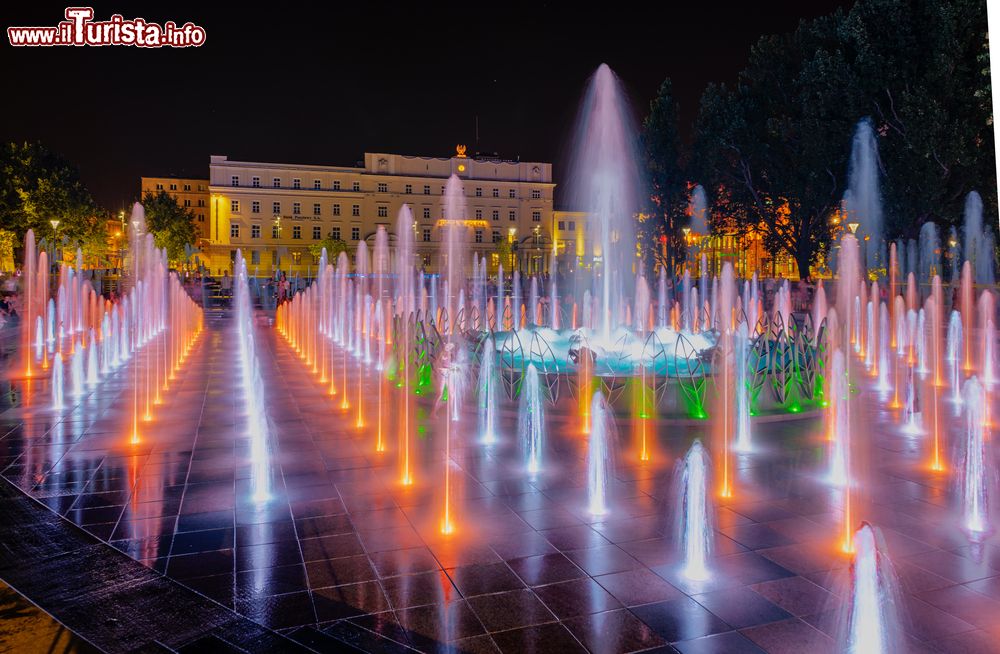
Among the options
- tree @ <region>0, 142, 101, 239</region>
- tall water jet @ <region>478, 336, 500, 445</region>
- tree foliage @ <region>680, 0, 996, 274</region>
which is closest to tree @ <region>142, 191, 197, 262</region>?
tree @ <region>0, 142, 101, 239</region>

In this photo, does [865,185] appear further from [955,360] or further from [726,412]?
[726,412]

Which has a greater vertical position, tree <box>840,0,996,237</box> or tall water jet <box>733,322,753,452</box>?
tree <box>840,0,996,237</box>

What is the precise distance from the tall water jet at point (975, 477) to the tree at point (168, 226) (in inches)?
2477

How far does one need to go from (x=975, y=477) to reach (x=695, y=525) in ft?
11.0

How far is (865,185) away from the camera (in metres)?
27.1

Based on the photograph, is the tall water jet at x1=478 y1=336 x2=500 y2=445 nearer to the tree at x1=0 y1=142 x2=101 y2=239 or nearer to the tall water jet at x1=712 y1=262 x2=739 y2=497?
the tall water jet at x1=712 y1=262 x2=739 y2=497

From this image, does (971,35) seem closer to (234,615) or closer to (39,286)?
(234,615)

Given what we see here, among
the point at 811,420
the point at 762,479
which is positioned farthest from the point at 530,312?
the point at 762,479

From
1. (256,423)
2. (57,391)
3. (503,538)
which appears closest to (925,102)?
(256,423)

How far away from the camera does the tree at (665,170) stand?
3772 cm

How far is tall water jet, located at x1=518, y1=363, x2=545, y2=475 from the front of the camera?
7.72 meters

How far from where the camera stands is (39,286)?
100 feet

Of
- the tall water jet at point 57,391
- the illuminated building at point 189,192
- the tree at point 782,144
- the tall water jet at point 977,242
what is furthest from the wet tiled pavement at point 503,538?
the illuminated building at point 189,192

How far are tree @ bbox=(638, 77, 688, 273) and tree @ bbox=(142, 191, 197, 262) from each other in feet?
139
